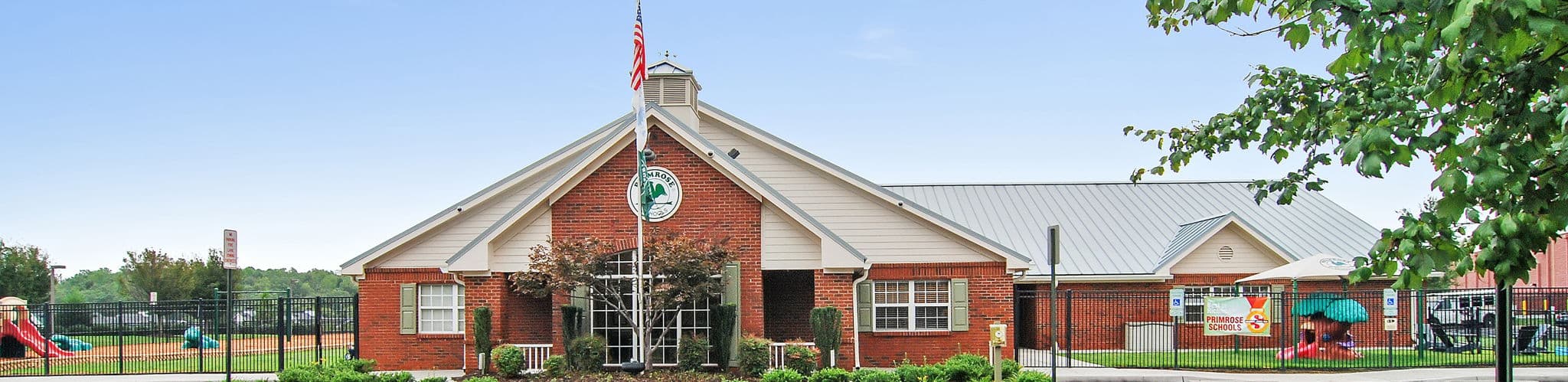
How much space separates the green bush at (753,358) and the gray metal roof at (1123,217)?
36.3 ft

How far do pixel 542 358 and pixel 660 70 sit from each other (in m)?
7.16

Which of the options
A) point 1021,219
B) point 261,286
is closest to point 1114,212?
point 1021,219

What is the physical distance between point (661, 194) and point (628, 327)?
8.15ft

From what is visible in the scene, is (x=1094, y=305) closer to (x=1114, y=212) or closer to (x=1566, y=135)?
(x=1114, y=212)

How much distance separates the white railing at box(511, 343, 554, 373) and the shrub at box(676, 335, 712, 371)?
7.84ft

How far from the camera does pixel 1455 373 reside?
21844 mm

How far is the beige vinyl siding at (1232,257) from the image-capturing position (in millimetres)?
29891

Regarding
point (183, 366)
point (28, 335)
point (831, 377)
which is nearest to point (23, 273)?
point (28, 335)

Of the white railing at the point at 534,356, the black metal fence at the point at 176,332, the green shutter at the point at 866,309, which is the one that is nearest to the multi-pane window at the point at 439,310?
the black metal fence at the point at 176,332

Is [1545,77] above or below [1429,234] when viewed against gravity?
above

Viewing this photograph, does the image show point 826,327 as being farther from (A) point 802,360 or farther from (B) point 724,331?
(B) point 724,331

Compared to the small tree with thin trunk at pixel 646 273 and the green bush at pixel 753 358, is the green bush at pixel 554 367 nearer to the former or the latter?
the small tree with thin trunk at pixel 646 273

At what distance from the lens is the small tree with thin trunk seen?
20875 millimetres

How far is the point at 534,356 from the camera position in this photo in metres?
23.2
